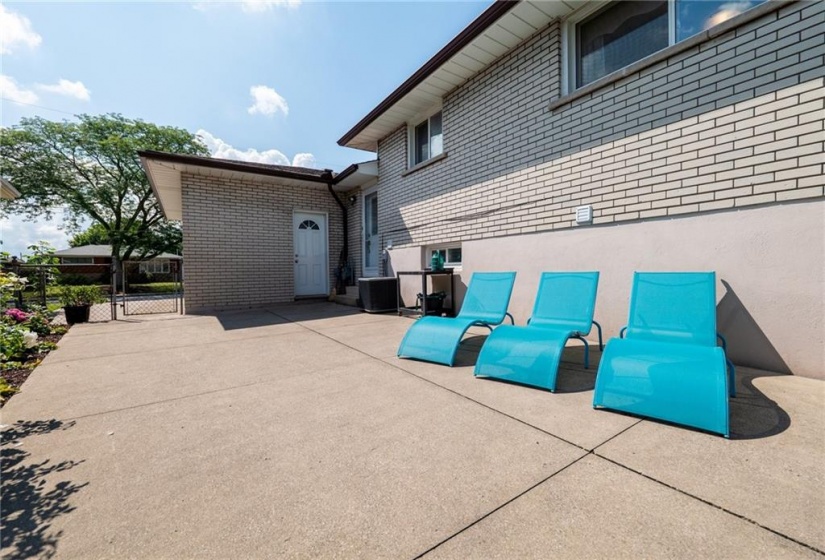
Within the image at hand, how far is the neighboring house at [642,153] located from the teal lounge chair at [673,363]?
2.29 ft

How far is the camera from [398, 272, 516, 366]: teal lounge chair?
3.59m

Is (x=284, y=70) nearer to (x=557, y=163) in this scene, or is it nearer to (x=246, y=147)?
(x=557, y=163)

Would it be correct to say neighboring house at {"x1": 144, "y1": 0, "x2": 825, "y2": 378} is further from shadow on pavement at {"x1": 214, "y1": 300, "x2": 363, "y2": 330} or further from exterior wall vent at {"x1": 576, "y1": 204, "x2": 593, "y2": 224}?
shadow on pavement at {"x1": 214, "y1": 300, "x2": 363, "y2": 330}

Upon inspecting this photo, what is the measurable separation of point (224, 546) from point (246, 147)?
26.9 m

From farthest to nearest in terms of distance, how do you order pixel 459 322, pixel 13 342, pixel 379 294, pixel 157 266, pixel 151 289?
pixel 157 266 < pixel 151 289 < pixel 379 294 < pixel 459 322 < pixel 13 342

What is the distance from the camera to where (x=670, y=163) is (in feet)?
12.0

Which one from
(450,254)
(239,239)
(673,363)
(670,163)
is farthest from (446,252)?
(239,239)

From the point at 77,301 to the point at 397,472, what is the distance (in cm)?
839

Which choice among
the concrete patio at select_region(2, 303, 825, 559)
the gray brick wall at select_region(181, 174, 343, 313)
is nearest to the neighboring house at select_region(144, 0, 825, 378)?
the concrete patio at select_region(2, 303, 825, 559)

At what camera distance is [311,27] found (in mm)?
6867

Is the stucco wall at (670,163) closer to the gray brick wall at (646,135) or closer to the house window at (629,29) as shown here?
the gray brick wall at (646,135)

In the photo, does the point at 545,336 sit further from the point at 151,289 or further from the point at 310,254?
the point at 151,289

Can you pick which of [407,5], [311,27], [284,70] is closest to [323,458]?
[407,5]

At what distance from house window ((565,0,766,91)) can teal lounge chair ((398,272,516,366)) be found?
118 inches
